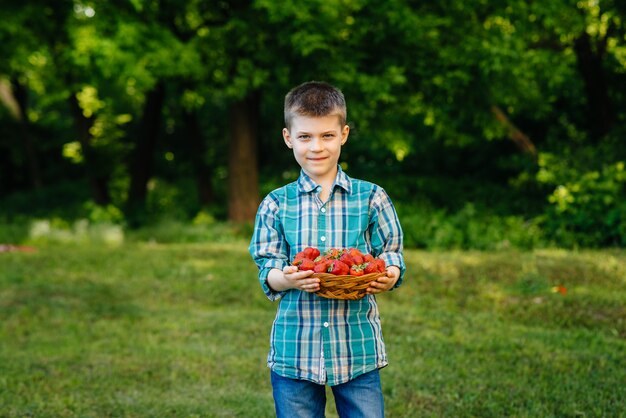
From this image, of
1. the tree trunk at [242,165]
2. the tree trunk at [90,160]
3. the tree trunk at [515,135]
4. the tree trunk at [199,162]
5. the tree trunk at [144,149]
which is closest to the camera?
the tree trunk at [515,135]

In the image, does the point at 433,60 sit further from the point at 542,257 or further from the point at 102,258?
the point at 102,258

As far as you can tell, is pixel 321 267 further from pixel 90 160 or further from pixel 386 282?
pixel 90 160

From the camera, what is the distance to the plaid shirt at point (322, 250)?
295 cm

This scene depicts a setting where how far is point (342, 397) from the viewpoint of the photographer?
118 inches

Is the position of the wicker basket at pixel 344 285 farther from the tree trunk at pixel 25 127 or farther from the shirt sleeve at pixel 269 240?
the tree trunk at pixel 25 127

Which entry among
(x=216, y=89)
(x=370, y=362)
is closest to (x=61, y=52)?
(x=216, y=89)

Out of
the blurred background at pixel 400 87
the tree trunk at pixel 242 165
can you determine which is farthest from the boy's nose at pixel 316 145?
the tree trunk at pixel 242 165

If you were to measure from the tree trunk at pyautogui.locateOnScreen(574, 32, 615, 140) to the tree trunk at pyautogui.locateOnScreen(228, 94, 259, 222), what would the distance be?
247 inches

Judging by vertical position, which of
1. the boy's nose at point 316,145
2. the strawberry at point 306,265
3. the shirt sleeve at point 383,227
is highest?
the boy's nose at point 316,145

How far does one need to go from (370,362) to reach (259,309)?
17.3 ft

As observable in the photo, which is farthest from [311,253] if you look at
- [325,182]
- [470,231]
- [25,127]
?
[25,127]

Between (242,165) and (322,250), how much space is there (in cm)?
1118

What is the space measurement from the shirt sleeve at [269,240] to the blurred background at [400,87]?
27.3 ft

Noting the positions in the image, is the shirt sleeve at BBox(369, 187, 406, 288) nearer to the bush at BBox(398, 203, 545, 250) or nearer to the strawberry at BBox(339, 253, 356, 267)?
the strawberry at BBox(339, 253, 356, 267)
